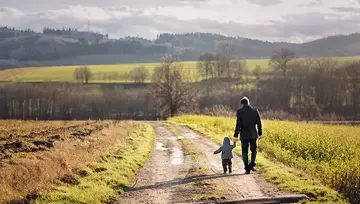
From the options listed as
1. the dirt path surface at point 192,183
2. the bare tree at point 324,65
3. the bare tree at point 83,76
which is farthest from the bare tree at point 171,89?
the bare tree at point 83,76

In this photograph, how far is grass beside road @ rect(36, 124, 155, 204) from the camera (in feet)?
39.3

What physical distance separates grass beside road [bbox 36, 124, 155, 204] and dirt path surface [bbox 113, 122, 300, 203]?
39 cm

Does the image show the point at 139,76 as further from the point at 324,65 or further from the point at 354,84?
the point at 354,84

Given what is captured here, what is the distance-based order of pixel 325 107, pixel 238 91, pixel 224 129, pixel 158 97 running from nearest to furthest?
1. pixel 224 129
2. pixel 158 97
3. pixel 325 107
4. pixel 238 91

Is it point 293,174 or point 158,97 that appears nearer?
point 293,174

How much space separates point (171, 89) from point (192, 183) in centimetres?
5961

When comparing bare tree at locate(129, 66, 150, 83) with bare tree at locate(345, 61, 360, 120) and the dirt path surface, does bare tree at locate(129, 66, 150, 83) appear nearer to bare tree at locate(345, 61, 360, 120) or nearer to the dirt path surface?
bare tree at locate(345, 61, 360, 120)

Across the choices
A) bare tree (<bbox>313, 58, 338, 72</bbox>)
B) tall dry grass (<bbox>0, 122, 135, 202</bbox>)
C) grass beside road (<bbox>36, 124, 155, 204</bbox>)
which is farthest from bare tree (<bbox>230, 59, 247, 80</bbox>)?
tall dry grass (<bbox>0, 122, 135, 202</bbox>)

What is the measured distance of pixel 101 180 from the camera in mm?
14273

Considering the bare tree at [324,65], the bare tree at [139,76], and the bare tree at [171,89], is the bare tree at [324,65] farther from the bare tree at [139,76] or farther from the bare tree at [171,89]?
the bare tree at [139,76]

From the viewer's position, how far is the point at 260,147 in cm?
2308

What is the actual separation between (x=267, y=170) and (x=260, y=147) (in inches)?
276

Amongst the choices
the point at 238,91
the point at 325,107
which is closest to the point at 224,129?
the point at 325,107

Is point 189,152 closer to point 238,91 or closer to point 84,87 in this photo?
point 238,91
